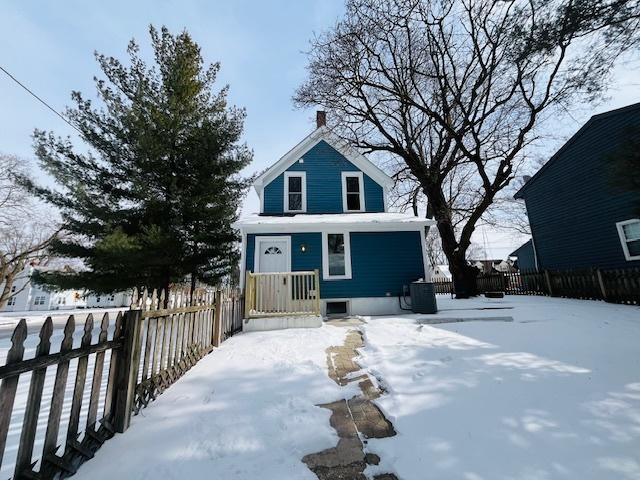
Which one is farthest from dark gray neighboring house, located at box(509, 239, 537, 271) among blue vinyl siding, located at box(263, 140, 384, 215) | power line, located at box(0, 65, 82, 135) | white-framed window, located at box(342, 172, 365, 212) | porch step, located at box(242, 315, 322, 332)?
power line, located at box(0, 65, 82, 135)

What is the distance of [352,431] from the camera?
2.37 m

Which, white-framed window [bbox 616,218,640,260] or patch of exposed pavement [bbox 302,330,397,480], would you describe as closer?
patch of exposed pavement [bbox 302,330,397,480]

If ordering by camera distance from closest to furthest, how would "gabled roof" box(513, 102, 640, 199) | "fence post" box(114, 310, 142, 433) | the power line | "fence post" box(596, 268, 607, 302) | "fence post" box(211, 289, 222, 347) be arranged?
"fence post" box(114, 310, 142, 433)
"fence post" box(211, 289, 222, 347)
the power line
"fence post" box(596, 268, 607, 302)
"gabled roof" box(513, 102, 640, 199)

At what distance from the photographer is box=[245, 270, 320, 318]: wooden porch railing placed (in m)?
7.34

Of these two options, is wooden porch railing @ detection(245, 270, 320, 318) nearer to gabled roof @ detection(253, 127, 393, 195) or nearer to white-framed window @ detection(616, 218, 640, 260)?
gabled roof @ detection(253, 127, 393, 195)

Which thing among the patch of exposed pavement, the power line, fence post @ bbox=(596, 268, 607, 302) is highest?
the power line

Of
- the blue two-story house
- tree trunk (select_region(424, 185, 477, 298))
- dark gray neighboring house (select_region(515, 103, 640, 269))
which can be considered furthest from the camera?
tree trunk (select_region(424, 185, 477, 298))

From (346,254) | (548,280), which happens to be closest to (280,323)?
(346,254)

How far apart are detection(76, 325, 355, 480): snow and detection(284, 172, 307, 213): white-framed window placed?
841 centimetres

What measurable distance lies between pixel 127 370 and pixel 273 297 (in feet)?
16.4

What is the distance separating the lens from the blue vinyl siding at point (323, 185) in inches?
467

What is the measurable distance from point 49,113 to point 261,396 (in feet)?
38.0

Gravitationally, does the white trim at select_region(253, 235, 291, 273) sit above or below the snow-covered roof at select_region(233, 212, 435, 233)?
below

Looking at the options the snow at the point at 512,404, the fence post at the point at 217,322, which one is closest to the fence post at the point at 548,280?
the snow at the point at 512,404
